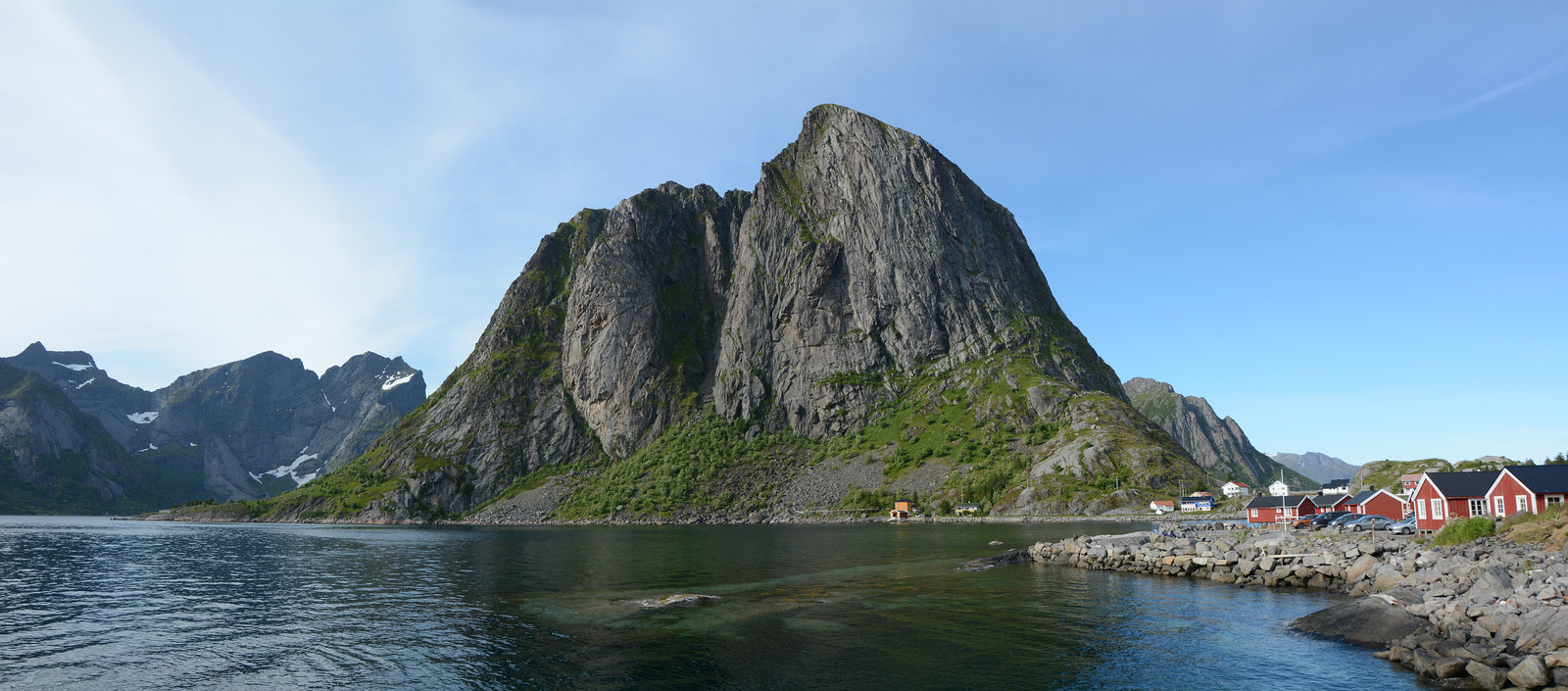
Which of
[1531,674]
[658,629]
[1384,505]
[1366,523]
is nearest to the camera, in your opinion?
[1531,674]

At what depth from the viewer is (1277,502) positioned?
107438mm

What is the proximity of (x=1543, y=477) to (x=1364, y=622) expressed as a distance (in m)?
→ 41.6

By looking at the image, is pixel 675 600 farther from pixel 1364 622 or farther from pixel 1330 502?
pixel 1330 502

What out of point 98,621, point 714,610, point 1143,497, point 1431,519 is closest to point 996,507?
point 1143,497

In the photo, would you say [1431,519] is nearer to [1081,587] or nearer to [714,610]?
[1081,587]

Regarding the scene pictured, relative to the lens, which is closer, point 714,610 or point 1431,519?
point 714,610

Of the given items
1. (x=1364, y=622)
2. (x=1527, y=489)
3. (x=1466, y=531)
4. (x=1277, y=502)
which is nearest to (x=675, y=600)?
(x=1364, y=622)

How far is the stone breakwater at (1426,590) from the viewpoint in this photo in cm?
2825

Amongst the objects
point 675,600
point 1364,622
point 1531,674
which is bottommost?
point 675,600

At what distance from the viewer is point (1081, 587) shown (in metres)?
54.8

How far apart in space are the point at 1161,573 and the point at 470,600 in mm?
53324

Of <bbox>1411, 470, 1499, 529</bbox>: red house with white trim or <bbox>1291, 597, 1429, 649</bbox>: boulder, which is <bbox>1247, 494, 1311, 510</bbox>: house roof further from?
<bbox>1291, 597, 1429, 649</bbox>: boulder

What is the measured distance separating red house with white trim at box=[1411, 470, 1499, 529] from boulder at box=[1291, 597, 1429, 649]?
36.9m

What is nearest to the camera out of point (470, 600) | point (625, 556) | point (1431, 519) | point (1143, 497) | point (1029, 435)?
point (470, 600)
